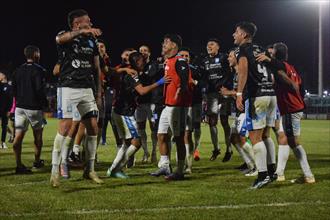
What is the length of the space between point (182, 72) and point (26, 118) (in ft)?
11.1

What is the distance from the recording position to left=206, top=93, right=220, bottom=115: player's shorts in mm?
11828

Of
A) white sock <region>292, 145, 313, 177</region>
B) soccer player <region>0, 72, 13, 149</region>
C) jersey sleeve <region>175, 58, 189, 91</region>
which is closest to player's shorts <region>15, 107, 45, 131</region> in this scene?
jersey sleeve <region>175, 58, 189, 91</region>

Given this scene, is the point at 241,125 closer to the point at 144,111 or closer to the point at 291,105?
the point at 291,105

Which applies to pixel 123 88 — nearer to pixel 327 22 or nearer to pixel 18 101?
pixel 18 101

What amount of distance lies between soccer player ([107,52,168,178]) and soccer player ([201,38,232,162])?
309 centimetres

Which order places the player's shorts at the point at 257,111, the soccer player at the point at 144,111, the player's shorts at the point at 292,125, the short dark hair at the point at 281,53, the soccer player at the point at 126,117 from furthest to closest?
1. the soccer player at the point at 144,111
2. the soccer player at the point at 126,117
3. the short dark hair at the point at 281,53
4. the player's shorts at the point at 292,125
5. the player's shorts at the point at 257,111

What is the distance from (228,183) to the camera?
7.72 metres

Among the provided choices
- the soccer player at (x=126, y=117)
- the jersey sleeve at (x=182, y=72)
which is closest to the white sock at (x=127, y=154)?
the soccer player at (x=126, y=117)

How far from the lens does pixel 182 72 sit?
26.1 ft

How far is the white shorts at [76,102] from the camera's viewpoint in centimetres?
732

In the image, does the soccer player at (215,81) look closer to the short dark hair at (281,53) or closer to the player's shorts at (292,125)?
the short dark hair at (281,53)

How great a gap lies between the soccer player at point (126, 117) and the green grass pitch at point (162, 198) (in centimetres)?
37

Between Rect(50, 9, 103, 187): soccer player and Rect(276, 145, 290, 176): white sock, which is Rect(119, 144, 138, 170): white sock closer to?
Rect(50, 9, 103, 187): soccer player

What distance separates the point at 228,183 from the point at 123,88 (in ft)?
8.43
